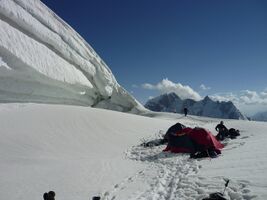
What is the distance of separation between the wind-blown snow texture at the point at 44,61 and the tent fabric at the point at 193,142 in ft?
55.1

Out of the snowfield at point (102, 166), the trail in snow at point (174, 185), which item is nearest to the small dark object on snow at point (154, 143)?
the snowfield at point (102, 166)

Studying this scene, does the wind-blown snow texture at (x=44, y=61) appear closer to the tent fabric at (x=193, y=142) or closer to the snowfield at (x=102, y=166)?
the snowfield at (x=102, y=166)

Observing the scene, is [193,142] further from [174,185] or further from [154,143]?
[174,185]

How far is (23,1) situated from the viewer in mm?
34344

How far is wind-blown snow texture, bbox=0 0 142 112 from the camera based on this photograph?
28266 millimetres

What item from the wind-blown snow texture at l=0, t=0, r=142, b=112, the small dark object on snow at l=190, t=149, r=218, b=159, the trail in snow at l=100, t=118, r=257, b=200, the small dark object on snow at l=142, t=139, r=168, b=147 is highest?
the wind-blown snow texture at l=0, t=0, r=142, b=112

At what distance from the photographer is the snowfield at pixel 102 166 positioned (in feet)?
28.5

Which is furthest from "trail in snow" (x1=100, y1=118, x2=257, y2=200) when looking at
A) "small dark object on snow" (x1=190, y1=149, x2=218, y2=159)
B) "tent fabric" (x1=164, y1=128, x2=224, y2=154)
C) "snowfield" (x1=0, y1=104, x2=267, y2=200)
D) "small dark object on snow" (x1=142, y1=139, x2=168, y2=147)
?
"small dark object on snow" (x1=142, y1=139, x2=168, y2=147)

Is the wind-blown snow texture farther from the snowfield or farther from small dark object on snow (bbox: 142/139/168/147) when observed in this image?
small dark object on snow (bbox: 142/139/168/147)

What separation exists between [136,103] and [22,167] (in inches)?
1574

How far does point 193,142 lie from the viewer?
49.8 ft

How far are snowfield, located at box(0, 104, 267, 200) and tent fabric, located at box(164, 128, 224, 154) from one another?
668 millimetres

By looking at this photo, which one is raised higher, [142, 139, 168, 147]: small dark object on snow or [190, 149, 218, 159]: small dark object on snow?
[142, 139, 168, 147]: small dark object on snow

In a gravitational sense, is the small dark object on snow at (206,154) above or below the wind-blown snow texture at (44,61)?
below
